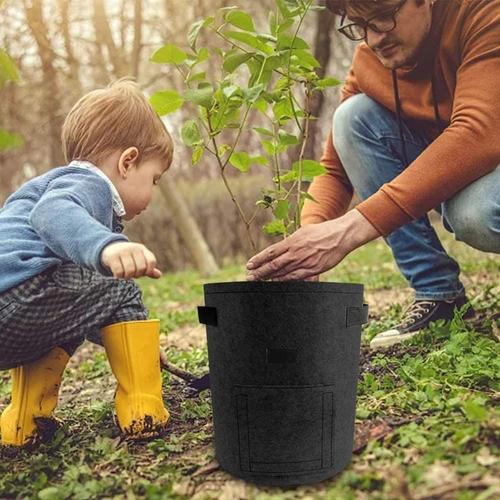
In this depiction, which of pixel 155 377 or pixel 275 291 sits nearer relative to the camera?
pixel 275 291

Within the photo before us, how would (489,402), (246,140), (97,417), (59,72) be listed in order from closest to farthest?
1. (489,402)
2. (97,417)
3. (59,72)
4. (246,140)

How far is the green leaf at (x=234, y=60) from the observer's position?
150cm

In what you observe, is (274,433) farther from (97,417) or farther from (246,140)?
(246,140)

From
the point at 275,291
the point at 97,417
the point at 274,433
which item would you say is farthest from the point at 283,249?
the point at 97,417

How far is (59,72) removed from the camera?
23.3ft

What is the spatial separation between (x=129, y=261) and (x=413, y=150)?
1.37 m

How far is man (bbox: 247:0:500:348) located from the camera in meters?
1.73

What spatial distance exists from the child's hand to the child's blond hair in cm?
58

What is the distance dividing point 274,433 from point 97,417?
714 mm

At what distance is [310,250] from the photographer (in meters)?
1.64

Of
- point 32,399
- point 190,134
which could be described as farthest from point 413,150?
point 32,399

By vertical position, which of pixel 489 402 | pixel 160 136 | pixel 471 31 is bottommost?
pixel 489 402

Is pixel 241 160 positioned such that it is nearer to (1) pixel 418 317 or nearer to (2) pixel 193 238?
(1) pixel 418 317

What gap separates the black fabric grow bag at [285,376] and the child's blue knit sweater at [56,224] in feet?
1.02
